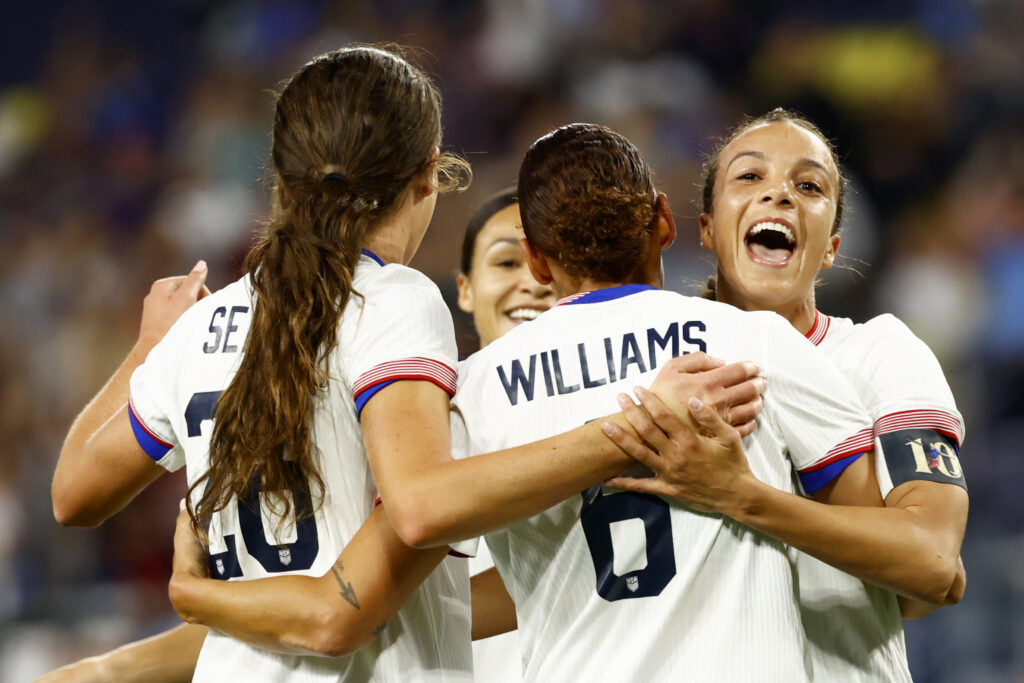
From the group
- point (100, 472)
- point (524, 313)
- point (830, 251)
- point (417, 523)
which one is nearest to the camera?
point (417, 523)

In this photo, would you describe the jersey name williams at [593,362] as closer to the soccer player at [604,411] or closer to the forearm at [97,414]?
the soccer player at [604,411]

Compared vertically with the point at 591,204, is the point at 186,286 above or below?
above

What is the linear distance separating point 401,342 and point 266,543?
463 mm

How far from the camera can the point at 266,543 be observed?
208 centimetres

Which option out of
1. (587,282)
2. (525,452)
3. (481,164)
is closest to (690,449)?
(525,452)

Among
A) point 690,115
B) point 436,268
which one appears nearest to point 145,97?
point 436,268

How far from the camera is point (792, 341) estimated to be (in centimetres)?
198

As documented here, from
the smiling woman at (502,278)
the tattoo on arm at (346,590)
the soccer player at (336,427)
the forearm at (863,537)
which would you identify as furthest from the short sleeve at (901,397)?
the smiling woman at (502,278)

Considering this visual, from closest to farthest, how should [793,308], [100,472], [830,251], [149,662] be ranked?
[100,472]
[149,662]
[793,308]
[830,251]

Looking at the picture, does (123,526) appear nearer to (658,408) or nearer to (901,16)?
(658,408)

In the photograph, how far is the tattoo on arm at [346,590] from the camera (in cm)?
195

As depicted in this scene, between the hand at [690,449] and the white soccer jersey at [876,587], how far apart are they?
336 millimetres

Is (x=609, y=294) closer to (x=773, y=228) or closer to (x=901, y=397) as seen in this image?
(x=901, y=397)

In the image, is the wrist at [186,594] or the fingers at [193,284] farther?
the fingers at [193,284]
